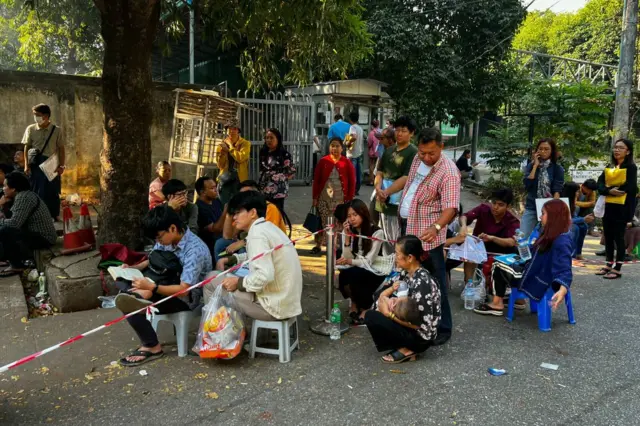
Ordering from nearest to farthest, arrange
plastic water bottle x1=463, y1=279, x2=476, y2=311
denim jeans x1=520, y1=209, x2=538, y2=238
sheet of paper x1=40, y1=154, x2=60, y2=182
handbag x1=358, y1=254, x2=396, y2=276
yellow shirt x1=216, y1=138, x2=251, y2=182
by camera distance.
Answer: handbag x1=358, y1=254, x2=396, y2=276 < plastic water bottle x1=463, y1=279, x2=476, y2=311 < denim jeans x1=520, y1=209, x2=538, y2=238 < sheet of paper x1=40, y1=154, x2=60, y2=182 < yellow shirt x1=216, y1=138, x2=251, y2=182

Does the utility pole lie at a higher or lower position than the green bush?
higher

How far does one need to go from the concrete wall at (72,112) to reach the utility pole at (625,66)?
28.9 ft

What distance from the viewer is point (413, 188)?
15.5 feet

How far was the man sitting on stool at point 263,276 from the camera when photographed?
3828 mm

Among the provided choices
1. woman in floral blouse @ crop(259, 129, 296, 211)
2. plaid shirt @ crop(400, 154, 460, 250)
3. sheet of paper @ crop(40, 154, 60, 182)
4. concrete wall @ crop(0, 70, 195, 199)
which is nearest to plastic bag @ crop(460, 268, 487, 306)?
plaid shirt @ crop(400, 154, 460, 250)

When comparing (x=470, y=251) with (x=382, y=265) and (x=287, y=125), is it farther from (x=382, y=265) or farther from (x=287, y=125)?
(x=287, y=125)

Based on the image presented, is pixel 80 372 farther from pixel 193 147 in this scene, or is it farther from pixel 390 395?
pixel 193 147

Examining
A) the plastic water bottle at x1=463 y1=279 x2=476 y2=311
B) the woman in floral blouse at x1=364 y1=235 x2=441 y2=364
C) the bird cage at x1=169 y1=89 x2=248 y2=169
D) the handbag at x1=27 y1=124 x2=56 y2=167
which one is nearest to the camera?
the woman in floral blouse at x1=364 y1=235 x2=441 y2=364

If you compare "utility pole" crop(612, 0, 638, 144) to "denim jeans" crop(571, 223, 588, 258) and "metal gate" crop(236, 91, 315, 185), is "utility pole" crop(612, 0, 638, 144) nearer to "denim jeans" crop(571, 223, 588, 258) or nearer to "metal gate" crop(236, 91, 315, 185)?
"denim jeans" crop(571, 223, 588, 258)

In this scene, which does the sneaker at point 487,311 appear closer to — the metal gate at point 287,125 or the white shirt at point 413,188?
the white shirt at point 413,188

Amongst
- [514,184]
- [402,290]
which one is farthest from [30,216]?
[514,184]

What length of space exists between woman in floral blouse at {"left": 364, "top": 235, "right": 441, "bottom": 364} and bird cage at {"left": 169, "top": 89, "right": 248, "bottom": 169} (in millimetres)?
4848

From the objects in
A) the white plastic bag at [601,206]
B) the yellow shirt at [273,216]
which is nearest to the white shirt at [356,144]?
the white plastic bag at [601,206]

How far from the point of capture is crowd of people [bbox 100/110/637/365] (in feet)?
13.0
